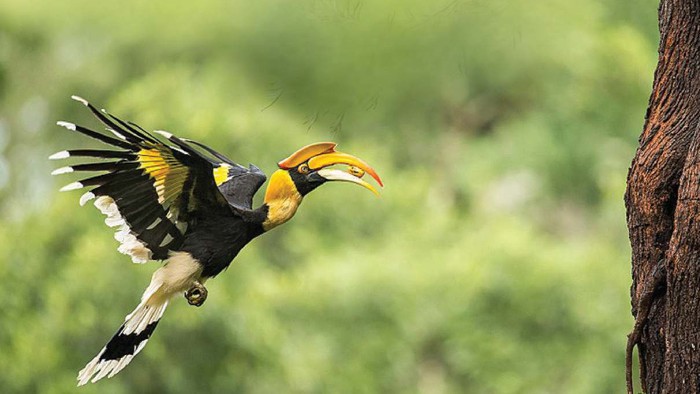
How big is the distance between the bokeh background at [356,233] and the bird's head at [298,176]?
2767mm

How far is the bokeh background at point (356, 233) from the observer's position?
8.41 meters

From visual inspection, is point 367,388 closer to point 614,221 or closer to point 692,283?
point 614,221

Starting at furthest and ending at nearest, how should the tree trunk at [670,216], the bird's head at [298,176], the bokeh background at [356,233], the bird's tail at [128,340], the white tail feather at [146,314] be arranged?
1. the bokeh background at [356,233]
2. the bird's tail at [128,340]
3. the white tail feather at [146,314]
4. the bird's head at [298,176]
5. the tree trunk at [670,216]

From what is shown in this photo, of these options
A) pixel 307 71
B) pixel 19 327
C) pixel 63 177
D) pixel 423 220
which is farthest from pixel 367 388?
pixel 307 71

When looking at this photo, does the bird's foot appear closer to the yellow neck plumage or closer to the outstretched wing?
the outstretched wing

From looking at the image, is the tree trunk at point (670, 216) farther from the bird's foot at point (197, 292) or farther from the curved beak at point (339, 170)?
the bird's foot at point (197, 292)

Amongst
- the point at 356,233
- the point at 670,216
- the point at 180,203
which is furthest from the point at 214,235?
the point at 356,233

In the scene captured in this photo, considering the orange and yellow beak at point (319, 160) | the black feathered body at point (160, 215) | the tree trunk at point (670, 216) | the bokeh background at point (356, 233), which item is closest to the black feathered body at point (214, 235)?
the black feathered body at point (160, 215)

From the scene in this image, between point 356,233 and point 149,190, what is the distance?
1082 cm

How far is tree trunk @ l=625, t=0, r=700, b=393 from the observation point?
7.83 feet

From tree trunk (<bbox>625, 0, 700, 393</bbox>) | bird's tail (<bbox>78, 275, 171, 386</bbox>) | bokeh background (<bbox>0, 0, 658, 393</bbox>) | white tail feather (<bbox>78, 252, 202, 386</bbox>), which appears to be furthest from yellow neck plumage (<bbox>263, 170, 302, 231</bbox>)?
bokeh background (<bbox>0, 0, 658, 393</bbox>)

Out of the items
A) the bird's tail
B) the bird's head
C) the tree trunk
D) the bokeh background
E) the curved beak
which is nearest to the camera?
the tree trunk

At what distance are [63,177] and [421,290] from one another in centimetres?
349

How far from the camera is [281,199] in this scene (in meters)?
2.69
